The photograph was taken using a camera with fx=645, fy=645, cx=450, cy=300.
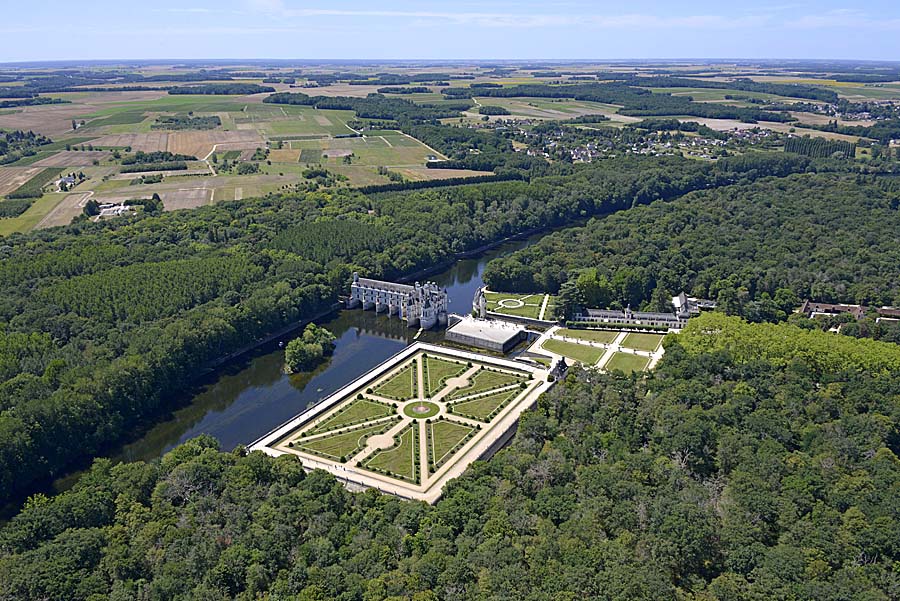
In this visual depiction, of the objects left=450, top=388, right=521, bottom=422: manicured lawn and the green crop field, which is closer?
left=450, top=388, right=521, bottom=422: manicured lawn

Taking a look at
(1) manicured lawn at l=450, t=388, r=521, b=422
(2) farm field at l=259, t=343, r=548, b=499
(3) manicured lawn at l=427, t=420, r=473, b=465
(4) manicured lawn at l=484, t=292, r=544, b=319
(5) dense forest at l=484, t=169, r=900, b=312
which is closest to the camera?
(2) farm field at l=259, t=343, r=548, b=499

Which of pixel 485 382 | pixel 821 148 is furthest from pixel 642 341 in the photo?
pixel 821 148

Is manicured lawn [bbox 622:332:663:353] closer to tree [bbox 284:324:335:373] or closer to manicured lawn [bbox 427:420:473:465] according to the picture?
manicured lawn [bbox 427:420:473:465]

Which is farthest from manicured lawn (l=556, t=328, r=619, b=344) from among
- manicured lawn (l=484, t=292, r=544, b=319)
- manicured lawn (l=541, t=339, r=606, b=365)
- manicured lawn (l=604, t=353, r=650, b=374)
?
manicured lawn (l=484, t=292, r=544, b=319)

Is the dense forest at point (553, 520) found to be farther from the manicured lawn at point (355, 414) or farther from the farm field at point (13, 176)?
the farm field at point (13, 176)

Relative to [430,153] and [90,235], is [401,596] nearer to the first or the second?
[90,235]

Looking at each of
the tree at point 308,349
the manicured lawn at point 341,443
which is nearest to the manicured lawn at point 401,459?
the manicured lawn at point 341,443

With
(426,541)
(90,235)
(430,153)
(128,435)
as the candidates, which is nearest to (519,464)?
(426,541)

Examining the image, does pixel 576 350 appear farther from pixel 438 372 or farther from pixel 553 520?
pixel 553 520
